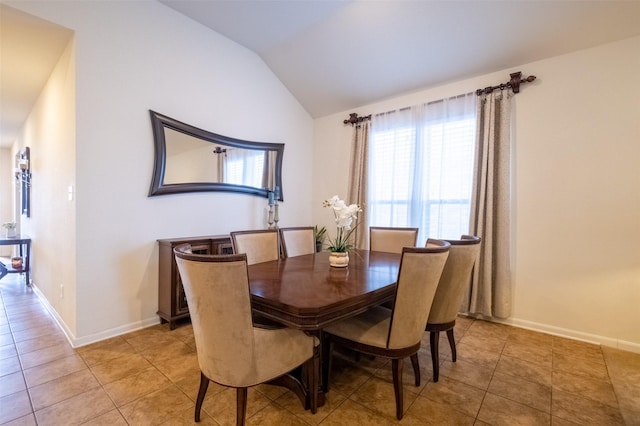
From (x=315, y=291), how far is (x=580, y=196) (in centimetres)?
265

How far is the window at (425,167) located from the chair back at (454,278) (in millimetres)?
1366

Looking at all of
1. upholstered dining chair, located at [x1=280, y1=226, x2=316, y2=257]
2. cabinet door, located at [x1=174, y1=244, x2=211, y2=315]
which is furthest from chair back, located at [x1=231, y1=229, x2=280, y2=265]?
cabinet door, located at [x1=174, y1=244, x2=211, y2=315]

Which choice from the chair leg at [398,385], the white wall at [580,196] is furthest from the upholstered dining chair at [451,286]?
the white wall at [580,196]

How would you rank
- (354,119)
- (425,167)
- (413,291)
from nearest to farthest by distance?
(413,291), (425,167), (354,119)

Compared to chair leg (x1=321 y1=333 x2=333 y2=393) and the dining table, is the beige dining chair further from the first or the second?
chair leg (x1=321 y1=333 x2=333 y2=393)

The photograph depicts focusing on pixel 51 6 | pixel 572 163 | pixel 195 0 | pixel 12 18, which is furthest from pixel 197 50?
pixel 572 163

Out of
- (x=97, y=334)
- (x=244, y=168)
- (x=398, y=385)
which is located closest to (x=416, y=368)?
(x=398, y=385)

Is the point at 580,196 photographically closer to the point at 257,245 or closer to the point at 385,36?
the point at 385,36

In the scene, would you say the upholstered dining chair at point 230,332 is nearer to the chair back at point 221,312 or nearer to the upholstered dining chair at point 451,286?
the chair back at point 221,312

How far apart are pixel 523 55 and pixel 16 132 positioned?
7.75 meters

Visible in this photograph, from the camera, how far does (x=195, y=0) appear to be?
2838mm

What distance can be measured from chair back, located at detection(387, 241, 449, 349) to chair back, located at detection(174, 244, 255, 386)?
0.75 m

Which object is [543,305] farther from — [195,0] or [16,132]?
[16,132]

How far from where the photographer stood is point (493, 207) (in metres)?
2.93
